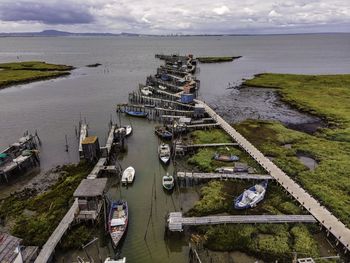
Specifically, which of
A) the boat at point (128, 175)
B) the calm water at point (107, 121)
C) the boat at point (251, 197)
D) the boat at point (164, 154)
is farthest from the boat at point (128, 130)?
the boat at point (251, 197)

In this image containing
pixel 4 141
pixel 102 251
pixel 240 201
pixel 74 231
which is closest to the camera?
pixel 102 251

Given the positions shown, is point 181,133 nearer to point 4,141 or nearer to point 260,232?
point 260,232

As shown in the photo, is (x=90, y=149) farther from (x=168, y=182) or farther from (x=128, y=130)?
(x=168, y=182)

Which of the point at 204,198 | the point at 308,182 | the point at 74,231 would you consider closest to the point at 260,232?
the point at 204,198

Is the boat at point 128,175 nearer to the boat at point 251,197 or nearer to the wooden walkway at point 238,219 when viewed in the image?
the wooden walkway at point 238,219

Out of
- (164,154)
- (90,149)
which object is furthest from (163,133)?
(90,149)
